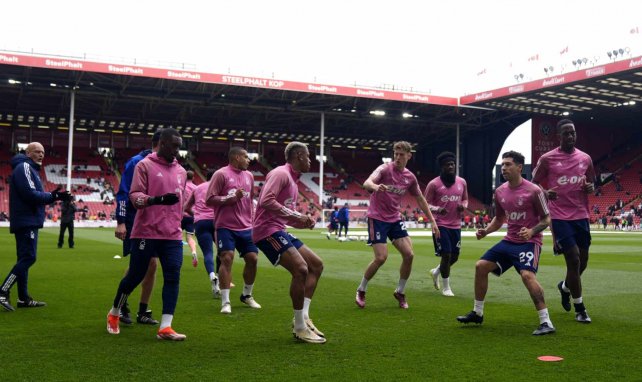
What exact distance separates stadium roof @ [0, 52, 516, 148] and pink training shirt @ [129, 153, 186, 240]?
1471 inches

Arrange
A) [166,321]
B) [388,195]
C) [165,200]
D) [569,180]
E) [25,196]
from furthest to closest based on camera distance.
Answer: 1. [388,195]
2. [25,196]
3. [569,180]
4. [166,321]
5. [165,200]

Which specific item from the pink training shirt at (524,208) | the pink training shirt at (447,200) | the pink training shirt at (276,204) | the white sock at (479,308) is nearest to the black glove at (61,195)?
the pink training shirt at (276,204)

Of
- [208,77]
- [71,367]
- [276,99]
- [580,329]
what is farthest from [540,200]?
[276,99]

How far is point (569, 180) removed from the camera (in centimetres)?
782

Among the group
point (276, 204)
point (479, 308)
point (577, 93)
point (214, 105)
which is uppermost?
point (577, 93)

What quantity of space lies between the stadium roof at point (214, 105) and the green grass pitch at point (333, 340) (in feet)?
114

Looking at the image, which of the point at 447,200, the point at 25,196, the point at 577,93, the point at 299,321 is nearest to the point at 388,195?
the point at 447,200

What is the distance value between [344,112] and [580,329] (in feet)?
159

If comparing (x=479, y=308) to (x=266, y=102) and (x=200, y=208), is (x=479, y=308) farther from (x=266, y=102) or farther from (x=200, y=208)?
(x=266, y=102)

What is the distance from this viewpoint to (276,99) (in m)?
50.6

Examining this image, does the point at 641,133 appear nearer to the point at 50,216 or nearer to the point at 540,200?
the point at 50,216

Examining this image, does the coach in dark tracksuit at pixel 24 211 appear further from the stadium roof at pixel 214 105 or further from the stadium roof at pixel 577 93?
the stadium roof at pixel 577 93

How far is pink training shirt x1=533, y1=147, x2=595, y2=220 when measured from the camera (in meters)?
7.73

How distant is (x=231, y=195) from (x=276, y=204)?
Answer: 2142 mm
